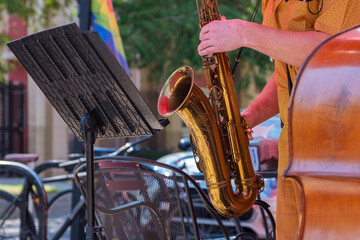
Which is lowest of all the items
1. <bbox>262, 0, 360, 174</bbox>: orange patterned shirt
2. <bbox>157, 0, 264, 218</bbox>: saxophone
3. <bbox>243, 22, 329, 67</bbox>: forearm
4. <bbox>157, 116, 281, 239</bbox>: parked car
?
<bbox>157, 116, 281, 239</bbox>: parked car

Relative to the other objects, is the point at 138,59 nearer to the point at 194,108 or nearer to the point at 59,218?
the point at 59,218

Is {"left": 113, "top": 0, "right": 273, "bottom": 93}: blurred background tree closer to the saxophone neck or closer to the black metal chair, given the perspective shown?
the saxophone neck

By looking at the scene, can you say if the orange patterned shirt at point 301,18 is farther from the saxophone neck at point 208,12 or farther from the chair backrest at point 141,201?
the chair backrest at point 141,201

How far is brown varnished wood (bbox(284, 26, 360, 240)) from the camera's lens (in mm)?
1553

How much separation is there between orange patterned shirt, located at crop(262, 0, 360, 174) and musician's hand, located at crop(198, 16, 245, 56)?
17cm

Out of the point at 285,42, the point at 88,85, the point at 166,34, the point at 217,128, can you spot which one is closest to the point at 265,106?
the point at 217,128

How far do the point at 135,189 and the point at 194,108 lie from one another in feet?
1.36

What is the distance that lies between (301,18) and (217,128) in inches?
25.4

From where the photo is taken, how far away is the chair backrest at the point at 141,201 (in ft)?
7.64

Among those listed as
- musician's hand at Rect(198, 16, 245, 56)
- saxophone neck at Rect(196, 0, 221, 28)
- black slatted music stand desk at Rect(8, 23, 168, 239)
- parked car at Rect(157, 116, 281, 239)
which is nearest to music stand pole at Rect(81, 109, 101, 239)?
black slatted music stand desk at Rect(8, 23, 168, 239)

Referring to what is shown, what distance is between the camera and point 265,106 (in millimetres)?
2412

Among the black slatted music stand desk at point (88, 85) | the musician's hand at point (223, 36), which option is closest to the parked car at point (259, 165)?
the black slatted music stand desk at point (88, 85)

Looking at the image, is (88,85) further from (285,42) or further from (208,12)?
(285,42)

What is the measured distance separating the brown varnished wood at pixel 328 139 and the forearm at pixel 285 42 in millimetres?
165
